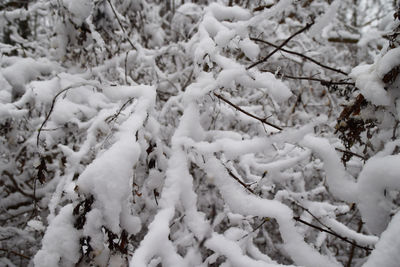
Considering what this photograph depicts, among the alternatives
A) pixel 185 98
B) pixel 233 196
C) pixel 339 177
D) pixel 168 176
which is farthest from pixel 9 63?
pixel 339 177

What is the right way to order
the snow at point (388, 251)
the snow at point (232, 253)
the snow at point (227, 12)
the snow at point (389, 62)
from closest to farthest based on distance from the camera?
1. the snow at point (388, 251)
2. the snow at point (232, 253)
3. the snow at point (389, 62)
4. the snow at point (227, 12)

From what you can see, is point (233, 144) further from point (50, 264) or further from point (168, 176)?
point (50, 264)

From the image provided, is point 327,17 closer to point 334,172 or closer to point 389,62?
point 389,62

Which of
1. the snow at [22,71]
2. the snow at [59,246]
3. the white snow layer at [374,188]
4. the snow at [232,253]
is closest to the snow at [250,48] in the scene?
the white snow layer at [374,188]

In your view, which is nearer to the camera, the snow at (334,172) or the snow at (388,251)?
the snow at (388,251)

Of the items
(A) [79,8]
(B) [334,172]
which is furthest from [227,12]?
(B) [334,172]

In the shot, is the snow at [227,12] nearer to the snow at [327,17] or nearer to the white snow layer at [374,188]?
the snow at [327,17]

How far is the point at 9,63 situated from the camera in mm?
2580

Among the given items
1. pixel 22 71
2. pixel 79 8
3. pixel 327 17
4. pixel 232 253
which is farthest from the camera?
pixel 22 71

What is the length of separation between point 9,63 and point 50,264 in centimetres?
236

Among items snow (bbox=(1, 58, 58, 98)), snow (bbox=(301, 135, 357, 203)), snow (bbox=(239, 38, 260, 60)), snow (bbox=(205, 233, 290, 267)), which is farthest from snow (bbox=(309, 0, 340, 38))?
snow (bbox=(1, 58, 58, 98))

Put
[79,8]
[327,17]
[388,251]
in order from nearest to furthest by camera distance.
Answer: [388,251]
[327,17]
[79,8]

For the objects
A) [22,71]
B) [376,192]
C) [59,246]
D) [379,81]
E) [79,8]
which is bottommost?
[22,71]

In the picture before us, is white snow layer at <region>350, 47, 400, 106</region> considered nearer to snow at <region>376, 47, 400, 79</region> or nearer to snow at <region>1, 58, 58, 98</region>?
snow at <region>376, 47, 400, 79</region>
